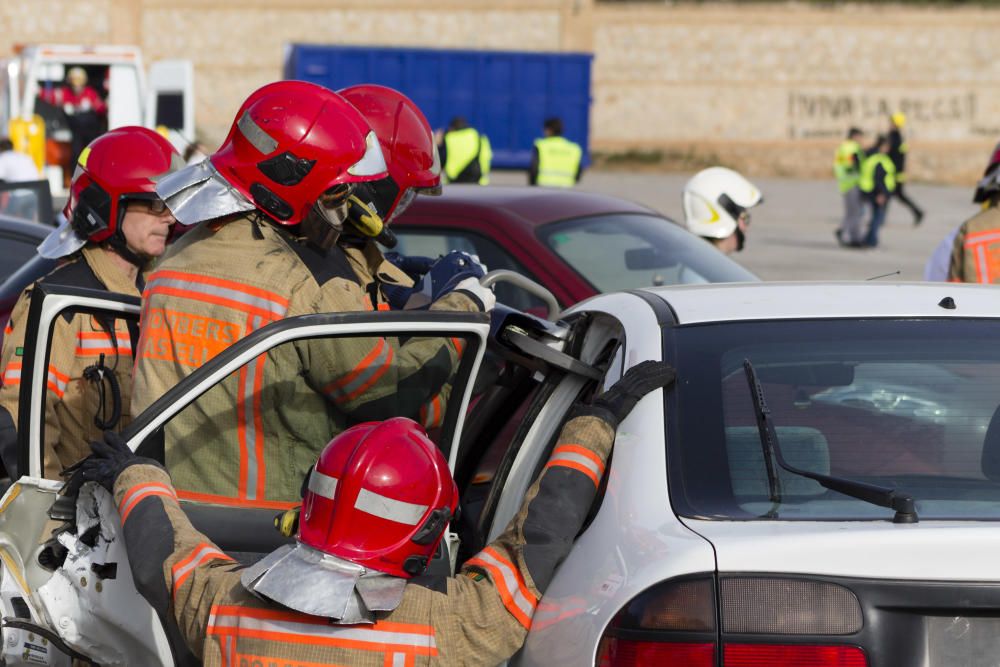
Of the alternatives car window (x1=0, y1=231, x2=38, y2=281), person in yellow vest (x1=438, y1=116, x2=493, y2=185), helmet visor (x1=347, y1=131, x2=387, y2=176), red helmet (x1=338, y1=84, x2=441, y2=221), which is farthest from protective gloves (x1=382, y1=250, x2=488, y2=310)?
person in yellow vest (x1=438, y1=116, x2=493, y2=185)

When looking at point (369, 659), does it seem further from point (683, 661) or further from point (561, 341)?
point (561, 341)

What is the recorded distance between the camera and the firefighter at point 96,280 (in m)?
4.22

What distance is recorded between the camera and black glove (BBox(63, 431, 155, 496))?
9.89 ft

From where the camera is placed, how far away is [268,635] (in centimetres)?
257

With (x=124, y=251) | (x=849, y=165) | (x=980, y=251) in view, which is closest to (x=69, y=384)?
(x=124, y=251)

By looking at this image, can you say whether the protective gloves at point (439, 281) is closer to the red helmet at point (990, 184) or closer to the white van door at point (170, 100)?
the red helmet at point (990, 184)

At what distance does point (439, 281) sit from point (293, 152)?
0.58 metres

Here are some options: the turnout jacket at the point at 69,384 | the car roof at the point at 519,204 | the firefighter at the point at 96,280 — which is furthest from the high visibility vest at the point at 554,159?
the turnout jacket at the point at 69,384

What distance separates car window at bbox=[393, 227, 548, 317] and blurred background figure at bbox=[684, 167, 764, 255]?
56.1 inches

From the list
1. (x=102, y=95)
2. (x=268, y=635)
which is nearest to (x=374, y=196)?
(x=268, y=635)

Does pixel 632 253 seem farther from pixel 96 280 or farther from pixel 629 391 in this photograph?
pixel 629 391

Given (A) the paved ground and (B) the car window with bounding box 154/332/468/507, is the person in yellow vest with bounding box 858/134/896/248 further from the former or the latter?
(B) the car window with bounding box 154/332/468/507

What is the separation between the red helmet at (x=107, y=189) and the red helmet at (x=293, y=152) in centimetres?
110

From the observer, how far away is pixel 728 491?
2578 mm
